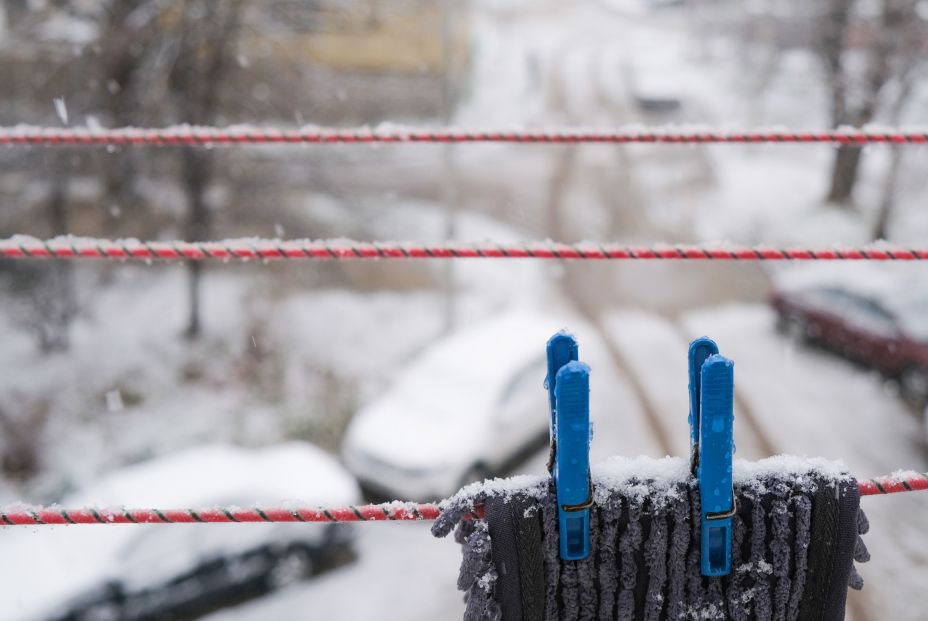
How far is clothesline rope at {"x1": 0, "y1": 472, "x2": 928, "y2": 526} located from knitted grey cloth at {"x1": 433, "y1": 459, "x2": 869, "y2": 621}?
10cm

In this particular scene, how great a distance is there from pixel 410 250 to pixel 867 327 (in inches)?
427

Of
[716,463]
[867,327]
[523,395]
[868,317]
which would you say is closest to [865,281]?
[868,317]

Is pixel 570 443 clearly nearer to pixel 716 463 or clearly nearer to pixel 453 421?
pixel 716 463

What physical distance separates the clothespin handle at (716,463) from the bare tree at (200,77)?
10427 millimetres

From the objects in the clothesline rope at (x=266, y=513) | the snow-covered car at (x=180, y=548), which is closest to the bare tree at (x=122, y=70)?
the snow-covered car at (x=180, y=548)

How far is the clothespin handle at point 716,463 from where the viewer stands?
5.84 ft

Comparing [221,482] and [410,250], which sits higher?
[410,250]

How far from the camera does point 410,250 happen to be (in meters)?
2.54

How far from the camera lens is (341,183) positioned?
19.6m

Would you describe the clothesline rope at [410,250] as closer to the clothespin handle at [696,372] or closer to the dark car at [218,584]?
the clothespin handle at [696,372]

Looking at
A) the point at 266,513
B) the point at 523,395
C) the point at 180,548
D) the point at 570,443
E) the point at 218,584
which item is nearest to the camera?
the point at 570,443

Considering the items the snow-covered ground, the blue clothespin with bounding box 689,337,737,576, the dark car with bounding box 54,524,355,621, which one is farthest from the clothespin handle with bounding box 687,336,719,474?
the dark car with bounding box 54,524,355,621

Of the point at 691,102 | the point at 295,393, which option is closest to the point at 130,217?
the point at 295,393

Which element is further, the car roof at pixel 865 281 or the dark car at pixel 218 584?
the car roof at pixel 865 281
